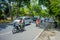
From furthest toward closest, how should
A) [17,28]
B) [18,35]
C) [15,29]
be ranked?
[17,28]
[15,29]
[18,35]

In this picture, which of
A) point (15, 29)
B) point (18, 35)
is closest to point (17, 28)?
point (15, 29)

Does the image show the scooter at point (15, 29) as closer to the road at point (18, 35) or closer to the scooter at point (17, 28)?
the scooter at point (17, 28)

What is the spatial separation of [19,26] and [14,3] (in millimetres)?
35904

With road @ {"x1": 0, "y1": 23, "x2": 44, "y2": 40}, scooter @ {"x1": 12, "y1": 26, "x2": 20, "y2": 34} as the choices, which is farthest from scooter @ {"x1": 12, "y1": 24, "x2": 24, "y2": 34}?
road @ {"x1": 0, "y1": 23, "x2": 44, "y2": 40}

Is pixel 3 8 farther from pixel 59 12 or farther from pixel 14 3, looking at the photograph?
pixel 59 12

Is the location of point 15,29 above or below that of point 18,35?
below

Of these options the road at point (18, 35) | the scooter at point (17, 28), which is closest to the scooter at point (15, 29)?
the scooter at point (17, 28)

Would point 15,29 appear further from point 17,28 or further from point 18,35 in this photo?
point 18,35

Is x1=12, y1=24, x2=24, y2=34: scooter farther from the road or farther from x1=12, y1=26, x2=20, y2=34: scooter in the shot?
the road

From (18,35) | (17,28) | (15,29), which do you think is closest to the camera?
(18,35)

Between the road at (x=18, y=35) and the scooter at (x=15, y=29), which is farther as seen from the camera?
the scooter at (x=15, y=29)

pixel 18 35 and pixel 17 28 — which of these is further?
pixel 17 28

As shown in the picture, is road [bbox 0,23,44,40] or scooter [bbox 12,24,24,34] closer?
road [bbox 0,23,44,40]

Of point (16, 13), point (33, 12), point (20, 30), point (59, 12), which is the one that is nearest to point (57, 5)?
point (59, 12)
